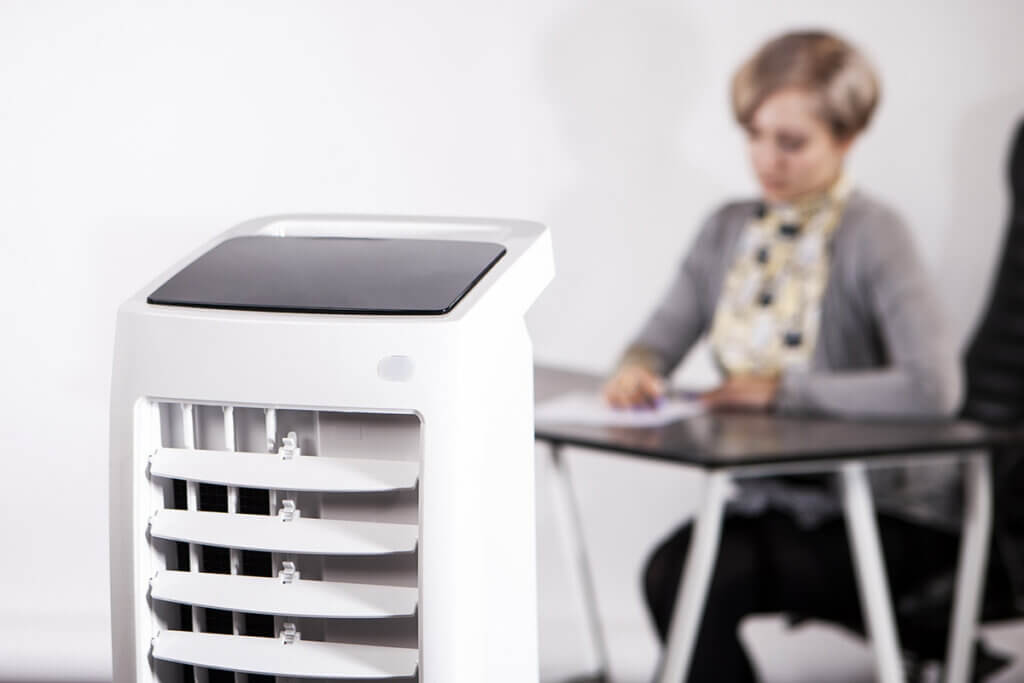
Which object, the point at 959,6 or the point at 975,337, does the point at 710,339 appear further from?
the point at 959,6

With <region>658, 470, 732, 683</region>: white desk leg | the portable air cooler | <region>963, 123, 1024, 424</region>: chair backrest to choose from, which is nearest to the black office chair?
<region>963, 123, 1024, 424</region>: chair backrest

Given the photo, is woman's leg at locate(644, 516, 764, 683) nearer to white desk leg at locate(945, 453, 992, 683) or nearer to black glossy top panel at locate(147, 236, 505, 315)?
white desk leg at locate(945, 453, 992, 683)

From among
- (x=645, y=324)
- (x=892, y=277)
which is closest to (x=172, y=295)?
(x=892, y=277)

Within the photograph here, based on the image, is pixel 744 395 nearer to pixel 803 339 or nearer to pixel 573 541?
pixel 803 339

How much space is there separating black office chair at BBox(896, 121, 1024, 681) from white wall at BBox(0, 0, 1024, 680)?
18.5 inches

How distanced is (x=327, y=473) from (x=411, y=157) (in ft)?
5.97

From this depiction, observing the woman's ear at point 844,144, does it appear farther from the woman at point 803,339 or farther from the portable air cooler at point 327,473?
the portable air cooler at point 327,473

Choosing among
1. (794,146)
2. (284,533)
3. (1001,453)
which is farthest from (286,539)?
(794,146)

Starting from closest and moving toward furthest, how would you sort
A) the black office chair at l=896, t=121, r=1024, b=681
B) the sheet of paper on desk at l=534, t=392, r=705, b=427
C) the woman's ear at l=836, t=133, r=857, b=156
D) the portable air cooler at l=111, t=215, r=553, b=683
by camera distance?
the portable air cooler at l=111, t=215, r=553, b=683 < the sheet of paper on desk at l=534, t=392, r=705, b=427 < the black office chair at l=896, t=121, r=1024, b=681 < the woman's ear at l=836, t=133, r=857, b=156

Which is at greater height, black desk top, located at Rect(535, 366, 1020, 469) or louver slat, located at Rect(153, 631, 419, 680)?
louver slat, located at Rect(153, 631, 419, 680)

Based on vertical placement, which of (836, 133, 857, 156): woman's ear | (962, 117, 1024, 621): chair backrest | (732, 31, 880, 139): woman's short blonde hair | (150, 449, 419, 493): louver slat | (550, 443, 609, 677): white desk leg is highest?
(732, 31, 880, 139): woman's short blonde hair

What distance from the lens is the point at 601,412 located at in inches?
74.4

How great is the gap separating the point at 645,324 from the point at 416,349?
194 cm

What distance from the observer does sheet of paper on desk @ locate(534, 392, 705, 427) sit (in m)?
1.82
